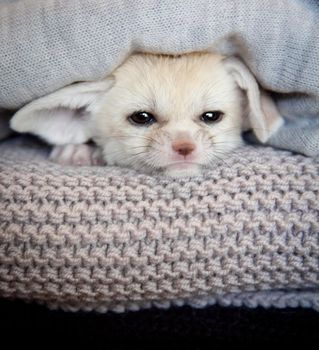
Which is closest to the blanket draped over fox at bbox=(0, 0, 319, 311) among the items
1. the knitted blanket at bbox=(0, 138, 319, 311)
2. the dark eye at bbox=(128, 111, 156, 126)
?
the knitted blanket at bbox=(0, 138, 319, 311)

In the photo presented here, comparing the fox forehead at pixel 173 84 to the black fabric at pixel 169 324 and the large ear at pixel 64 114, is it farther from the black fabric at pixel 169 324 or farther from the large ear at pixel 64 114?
the black fabric at pixel 169 324

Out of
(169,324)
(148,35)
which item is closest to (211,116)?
(148,35)

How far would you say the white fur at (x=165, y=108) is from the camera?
864 mm

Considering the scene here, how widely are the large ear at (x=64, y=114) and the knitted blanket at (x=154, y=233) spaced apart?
0.14 metres

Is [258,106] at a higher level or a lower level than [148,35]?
lower

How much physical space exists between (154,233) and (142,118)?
0.29 metres

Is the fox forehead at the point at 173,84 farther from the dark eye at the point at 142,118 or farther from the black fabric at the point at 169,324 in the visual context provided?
the black fabric at the point at 169,324

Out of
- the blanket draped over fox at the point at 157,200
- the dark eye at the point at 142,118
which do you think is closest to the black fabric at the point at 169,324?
the blanket draped over fox at the point at 157,200

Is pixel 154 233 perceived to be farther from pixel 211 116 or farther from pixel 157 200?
pixel 211 116

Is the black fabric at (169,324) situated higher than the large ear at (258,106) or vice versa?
the large ear at (258,106)

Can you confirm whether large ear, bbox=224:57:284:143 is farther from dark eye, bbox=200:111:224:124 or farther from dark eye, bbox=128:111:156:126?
dark eye, bbox=128:111:156:126

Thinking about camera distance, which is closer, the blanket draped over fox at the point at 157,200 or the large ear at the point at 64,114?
the blanket draped over fox at the point at 157,200

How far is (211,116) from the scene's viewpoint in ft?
3.08

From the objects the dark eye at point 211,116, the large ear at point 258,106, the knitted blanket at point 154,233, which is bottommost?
the knitted blanket at point 154,233
